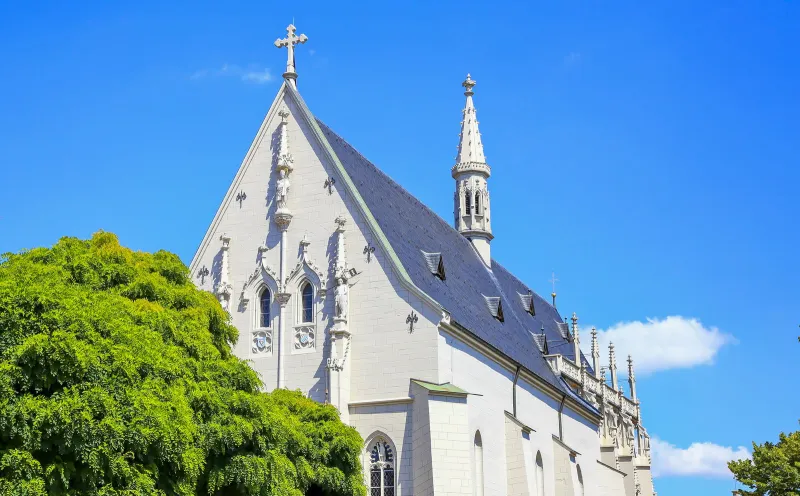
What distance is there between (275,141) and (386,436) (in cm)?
1339

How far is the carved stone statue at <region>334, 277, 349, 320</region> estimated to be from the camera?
4107 centimetres

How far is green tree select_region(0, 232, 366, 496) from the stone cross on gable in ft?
48.0

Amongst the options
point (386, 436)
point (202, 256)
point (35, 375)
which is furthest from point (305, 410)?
point (35, 375)

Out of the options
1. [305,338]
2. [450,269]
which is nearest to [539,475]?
[450,269]

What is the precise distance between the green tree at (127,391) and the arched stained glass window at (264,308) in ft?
30.8

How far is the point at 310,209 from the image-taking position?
4353 centimetres

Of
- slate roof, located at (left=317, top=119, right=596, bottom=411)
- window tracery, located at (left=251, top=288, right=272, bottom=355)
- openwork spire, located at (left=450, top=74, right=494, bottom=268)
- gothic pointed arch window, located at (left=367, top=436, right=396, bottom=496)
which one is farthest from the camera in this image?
openwork spire, located at (left=450, top=74, right=494, bottom=268)

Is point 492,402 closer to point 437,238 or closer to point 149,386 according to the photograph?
point 437,238

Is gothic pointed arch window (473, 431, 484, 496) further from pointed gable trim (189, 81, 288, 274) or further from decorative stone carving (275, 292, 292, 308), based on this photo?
pointed gable trim (189, 81, 288, 274)

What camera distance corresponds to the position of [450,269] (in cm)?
5012

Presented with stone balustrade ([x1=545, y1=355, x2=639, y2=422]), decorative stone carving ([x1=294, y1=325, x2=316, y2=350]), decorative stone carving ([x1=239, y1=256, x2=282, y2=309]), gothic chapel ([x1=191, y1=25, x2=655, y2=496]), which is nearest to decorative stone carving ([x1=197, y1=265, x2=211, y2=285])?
gothic chapel ([x1=191, y1=25, x2=655, y2=496])

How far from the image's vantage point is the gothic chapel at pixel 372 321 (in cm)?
3950

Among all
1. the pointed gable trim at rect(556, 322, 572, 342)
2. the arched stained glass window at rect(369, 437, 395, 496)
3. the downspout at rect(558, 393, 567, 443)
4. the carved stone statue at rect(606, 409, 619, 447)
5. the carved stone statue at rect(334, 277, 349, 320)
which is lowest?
the arched stained glass window at rect(369, 437, 395, 496)

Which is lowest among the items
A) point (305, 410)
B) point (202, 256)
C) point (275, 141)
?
point (305, 410)
